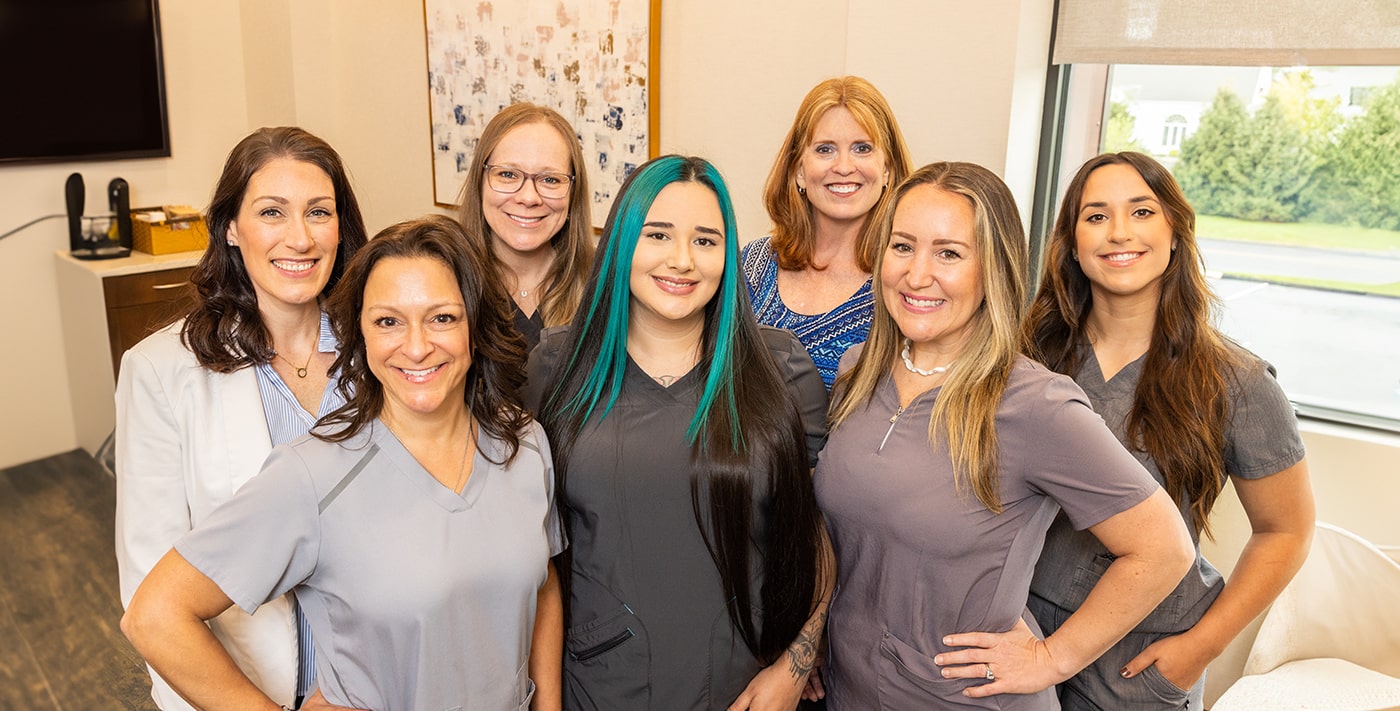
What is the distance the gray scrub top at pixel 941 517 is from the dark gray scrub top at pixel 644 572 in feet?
0.60

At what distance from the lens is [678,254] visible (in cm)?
175

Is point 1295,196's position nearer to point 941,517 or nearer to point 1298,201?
point 1298,201

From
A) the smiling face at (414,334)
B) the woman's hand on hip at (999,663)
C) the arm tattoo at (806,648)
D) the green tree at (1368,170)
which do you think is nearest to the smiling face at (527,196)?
the smiling face at (414,334)

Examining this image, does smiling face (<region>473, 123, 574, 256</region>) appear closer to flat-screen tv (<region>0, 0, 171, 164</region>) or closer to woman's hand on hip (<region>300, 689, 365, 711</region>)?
Answer: woman's hand on hip (<region>300, 689, 365, 711</region>)

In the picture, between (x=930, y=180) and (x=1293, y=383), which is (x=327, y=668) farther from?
(x=1293, y=383)

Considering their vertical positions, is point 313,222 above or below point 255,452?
above

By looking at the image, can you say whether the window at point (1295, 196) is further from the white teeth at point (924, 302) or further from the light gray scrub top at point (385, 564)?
the light gray scrub top at point (385, 564)

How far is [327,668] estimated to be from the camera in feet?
5.03

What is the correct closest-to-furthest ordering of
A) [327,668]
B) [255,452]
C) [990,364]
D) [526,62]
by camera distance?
[327,668] → [990,364] → [255,452] → [526,62]

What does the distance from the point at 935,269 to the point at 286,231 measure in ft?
3.71

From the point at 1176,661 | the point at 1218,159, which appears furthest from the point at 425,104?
the point at 1176,661

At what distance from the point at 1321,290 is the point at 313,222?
2483mm

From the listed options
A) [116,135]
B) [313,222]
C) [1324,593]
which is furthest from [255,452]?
[116,135]

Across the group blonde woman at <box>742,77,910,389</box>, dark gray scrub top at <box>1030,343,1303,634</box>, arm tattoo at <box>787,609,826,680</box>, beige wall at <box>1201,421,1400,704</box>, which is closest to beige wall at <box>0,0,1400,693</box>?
beige wall at <box>1201,421,1400,704</box>
